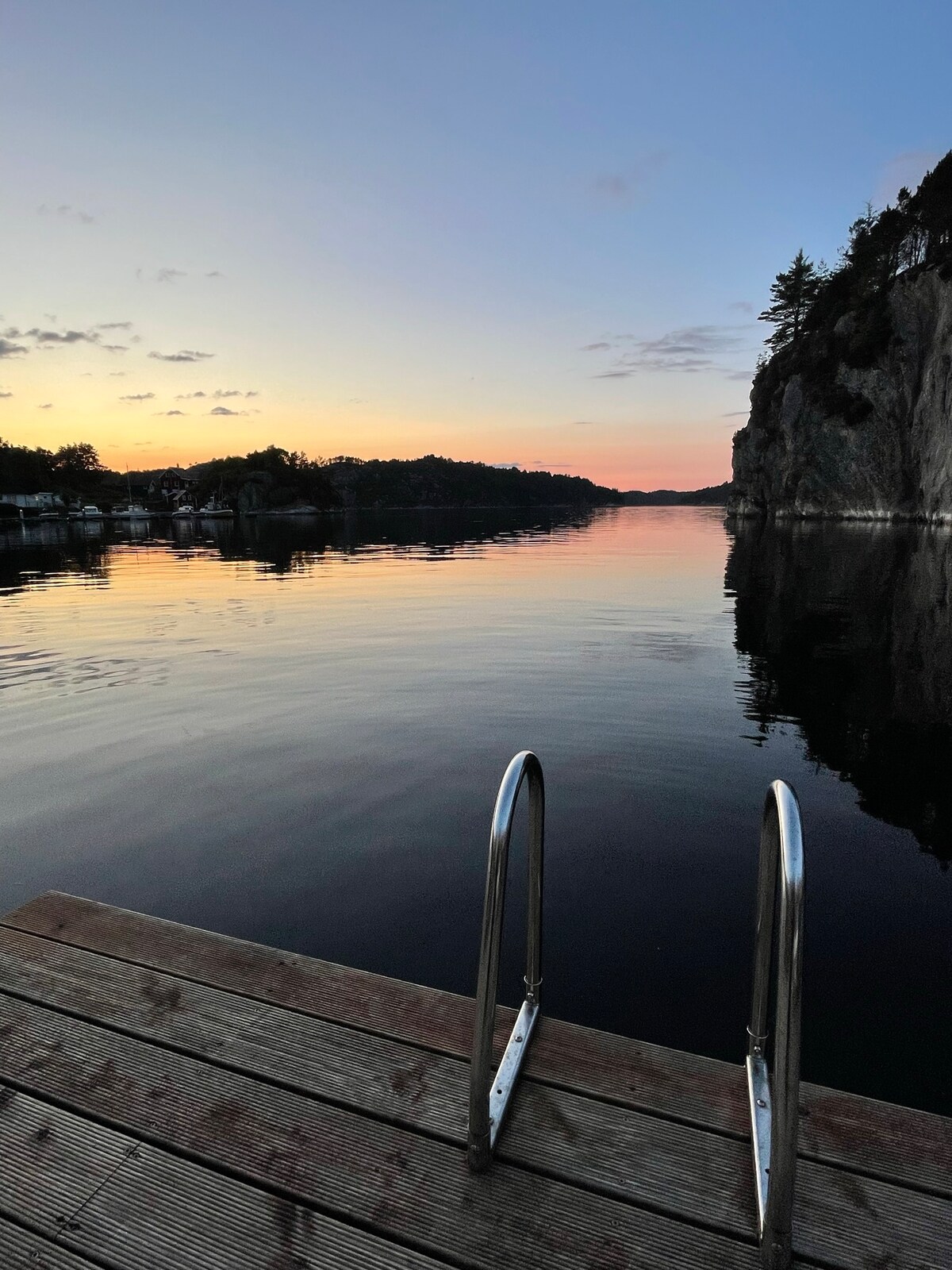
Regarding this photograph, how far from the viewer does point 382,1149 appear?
2.40 m

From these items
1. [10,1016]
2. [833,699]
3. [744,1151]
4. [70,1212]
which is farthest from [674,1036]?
[833,699]

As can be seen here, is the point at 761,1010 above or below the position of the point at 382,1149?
above

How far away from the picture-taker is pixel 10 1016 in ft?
10.1

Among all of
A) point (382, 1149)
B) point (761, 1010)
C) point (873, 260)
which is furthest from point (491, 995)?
point (873, 260)

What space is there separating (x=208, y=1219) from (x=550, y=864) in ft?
14.1

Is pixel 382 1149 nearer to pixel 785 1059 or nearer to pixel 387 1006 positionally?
pixel 387 1006

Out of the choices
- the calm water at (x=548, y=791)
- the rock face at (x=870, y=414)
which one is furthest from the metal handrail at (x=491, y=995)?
the rock face at (x=870, y=414)

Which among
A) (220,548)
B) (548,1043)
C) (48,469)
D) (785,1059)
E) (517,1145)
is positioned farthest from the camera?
(48,469)

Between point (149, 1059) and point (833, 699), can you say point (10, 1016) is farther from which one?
point (833, 699)

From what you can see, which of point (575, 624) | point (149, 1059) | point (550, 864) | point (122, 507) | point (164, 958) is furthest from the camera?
point (122, 507)

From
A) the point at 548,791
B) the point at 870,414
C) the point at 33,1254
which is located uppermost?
the point at 870,414

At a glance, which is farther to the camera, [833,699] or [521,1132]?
[833,699]

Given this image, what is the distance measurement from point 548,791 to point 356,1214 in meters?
5.74

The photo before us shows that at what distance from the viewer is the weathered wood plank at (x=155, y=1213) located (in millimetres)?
2086
